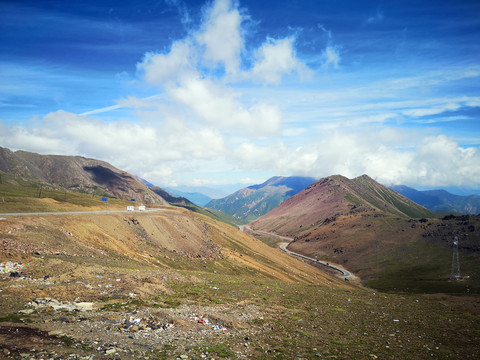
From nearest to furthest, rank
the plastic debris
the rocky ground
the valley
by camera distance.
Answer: the rocky ground
the valley
the plastic debris

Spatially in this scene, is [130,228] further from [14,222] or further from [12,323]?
[12,323]

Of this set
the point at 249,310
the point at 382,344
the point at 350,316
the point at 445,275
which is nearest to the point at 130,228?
the point at 249,310

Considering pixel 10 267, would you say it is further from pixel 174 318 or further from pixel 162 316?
pixel 174 318

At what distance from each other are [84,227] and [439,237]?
219632mm

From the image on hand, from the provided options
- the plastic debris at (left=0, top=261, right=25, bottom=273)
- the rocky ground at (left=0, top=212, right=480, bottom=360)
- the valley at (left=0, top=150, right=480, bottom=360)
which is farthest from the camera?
the plastic debris at (left=0, top=261, right=25, bottom=273)

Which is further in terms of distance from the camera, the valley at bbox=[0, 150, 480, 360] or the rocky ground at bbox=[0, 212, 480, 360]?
the valley at bbox=[0, 150, 480, 360]

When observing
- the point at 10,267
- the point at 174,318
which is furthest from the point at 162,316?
the point at 10,267

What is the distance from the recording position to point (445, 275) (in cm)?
14600

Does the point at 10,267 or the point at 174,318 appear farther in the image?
the point at 10,267

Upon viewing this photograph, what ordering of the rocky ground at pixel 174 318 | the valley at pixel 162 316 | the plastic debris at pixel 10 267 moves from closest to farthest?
the rocky ground at pixel 174 318
the valley at pixel 162 316
the plastic debris at pixel 10 267

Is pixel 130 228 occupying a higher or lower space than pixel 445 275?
higher

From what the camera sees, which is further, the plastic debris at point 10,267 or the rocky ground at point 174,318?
the plastic debris at point 10,267

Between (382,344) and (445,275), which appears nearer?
(382,344)

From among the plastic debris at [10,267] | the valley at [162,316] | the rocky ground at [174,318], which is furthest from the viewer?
the plastic debris at [10,267]
